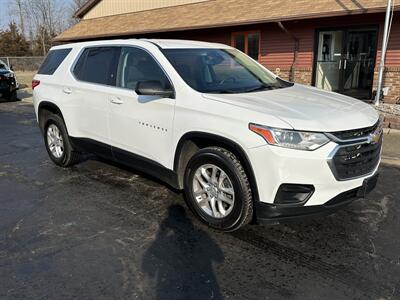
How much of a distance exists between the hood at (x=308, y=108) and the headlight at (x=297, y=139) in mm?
54

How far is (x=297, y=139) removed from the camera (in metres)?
3.26

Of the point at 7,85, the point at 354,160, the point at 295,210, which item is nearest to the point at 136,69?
the point at 295,210

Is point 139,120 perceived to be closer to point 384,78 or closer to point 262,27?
point 384,78

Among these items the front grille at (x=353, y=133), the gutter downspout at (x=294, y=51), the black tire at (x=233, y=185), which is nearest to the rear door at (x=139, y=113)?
the black tire at (x=233, y=185)

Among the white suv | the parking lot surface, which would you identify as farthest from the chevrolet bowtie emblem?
the parking lot surface

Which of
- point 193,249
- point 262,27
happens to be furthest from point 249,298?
point 262,27

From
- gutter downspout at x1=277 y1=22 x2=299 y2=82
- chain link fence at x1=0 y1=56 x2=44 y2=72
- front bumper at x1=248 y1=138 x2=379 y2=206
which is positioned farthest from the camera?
chain link fence at x1=0 y1=56 x2=44 y2=72

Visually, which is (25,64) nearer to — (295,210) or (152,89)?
(152,89)

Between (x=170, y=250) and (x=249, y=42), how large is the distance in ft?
43.1

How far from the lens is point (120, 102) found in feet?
15.2

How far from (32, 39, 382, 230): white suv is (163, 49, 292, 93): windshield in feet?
0.05

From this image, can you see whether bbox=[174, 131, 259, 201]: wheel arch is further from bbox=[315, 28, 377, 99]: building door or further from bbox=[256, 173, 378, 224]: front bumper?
bbox=[315, 28, 377, 99]: building door

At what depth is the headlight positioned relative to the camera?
10.7 ft

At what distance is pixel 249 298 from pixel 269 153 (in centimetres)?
114
